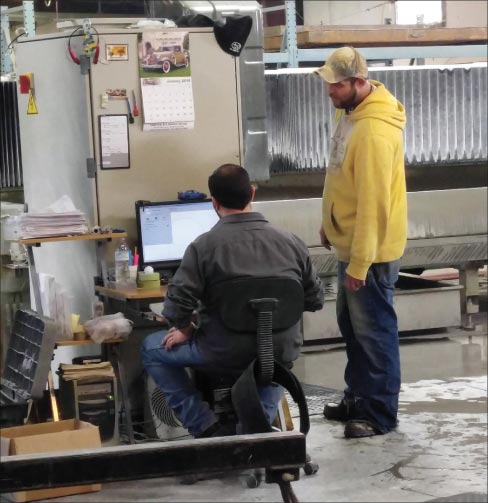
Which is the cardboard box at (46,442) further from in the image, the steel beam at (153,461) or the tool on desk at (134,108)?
the tool on desk at (134,108)

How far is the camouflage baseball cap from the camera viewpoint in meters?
4.00

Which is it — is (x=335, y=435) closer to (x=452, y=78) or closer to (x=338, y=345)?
(x=338, y=345)

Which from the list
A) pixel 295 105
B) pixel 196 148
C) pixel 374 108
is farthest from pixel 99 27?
pixel 295 105

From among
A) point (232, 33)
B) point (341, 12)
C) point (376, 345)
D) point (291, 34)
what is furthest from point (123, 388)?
point (341, 12)

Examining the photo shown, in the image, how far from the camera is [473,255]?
20.5ft

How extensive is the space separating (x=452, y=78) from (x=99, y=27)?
2.86 meters

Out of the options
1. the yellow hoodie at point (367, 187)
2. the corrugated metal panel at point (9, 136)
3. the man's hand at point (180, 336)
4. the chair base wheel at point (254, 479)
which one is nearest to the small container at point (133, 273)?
the man's hand at point (180, 336)

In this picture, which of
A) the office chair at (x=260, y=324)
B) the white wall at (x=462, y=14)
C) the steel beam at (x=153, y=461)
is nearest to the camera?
the steel beam at (x=153, y=461)

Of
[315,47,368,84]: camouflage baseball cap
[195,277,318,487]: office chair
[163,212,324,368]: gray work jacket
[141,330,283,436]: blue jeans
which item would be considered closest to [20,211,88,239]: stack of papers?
[141,330,283,436]: blue jeans

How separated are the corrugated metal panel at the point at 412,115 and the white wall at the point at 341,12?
525 cm

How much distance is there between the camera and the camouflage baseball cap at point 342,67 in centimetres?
400

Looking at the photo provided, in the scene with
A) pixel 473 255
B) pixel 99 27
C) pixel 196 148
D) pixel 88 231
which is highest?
pixel 99 27

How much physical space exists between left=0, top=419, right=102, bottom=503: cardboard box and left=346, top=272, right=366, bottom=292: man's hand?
3.93 ft

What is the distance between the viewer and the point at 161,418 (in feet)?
13.3
